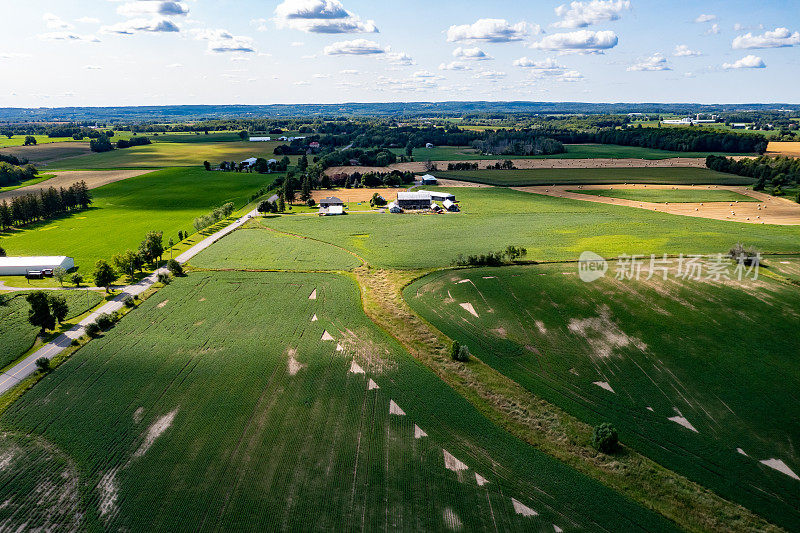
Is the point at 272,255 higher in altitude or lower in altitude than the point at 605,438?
higher

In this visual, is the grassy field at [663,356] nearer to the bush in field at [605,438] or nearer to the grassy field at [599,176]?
the bush in field at [605,438]

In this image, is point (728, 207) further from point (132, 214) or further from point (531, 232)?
point (132, 214)

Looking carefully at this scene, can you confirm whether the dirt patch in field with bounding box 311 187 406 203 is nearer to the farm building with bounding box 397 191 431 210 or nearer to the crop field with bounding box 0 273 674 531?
the farm building with bounding box 397 191 431 210

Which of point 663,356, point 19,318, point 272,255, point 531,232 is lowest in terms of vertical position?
point 19,318

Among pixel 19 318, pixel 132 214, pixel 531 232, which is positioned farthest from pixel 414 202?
pixel 19 318

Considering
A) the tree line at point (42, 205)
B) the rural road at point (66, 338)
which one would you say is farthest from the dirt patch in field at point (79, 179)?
the rural road at point (66, 338)

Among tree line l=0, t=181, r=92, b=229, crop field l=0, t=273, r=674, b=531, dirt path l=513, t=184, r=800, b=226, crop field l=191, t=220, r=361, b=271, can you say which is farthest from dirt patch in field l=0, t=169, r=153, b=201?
dirt path l=513, t=184, r=800, b=226

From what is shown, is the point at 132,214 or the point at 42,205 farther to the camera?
the point at 132,214
